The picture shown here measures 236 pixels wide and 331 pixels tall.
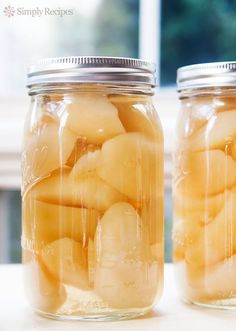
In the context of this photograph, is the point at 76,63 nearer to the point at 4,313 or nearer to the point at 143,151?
the point at 143,151

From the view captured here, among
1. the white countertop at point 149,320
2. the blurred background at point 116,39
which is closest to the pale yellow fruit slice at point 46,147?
the white countertop at point 149,320

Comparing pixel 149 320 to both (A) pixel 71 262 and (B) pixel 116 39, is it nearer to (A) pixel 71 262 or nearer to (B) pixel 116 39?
(A) pixel 71 262

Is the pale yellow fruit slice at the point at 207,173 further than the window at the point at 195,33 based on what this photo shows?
No

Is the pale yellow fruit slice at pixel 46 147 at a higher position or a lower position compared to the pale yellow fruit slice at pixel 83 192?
higher

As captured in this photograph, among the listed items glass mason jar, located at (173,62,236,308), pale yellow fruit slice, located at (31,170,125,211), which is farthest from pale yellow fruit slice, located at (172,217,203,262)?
pale yellow fruit slice, located at (31,170,125,211)

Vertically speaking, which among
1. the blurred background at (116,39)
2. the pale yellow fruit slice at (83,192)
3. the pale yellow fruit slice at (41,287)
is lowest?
the pale yellow fruit slice at (41,287)

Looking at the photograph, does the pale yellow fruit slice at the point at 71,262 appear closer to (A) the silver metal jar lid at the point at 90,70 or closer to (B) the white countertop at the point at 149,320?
(B) the white countertop at the point at 149,320

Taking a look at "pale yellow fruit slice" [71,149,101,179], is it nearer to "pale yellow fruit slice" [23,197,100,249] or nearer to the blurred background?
"pale yellow fruit slice" [23,197,100,249]
